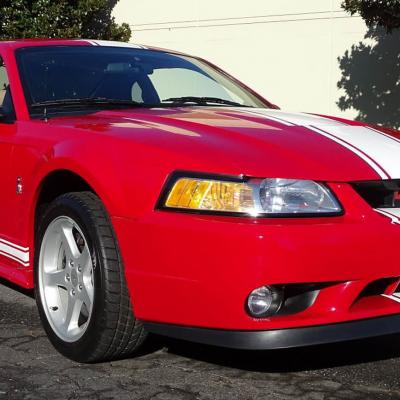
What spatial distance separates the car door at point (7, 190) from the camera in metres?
4.02

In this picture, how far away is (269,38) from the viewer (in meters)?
14.1

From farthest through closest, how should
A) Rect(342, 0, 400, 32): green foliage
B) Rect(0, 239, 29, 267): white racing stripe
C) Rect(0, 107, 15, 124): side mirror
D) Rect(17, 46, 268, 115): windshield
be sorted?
Rect(342, 0, 400, 32): green foliage
Rect(17, 46, 268, 115): windshield
Rect(0, 107, 15, 124): side mirror
Rect(0, 239, 29, 267): white racing stripe

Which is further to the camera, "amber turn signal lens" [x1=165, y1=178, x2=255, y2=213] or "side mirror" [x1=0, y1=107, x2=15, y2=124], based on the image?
"side mirror" [x1=0, y1=107, x2=15, y2=124]

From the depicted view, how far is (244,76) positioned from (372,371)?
1157cm

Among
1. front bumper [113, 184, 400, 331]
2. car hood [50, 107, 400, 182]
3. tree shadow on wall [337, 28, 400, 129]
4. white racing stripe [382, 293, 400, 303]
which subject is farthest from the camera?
tree shadow on wall [337, 28, 400, 129]

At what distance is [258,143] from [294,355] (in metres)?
1.08

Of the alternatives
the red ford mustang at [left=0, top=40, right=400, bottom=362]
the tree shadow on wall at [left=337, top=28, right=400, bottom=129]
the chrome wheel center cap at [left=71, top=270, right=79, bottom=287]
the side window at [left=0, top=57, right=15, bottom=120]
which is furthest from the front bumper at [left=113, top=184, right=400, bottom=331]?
the tree shadow on wall at [left=337, top=28, right=400, bottom=129]

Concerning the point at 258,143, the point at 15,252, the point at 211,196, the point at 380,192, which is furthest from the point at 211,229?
the point at 15,252

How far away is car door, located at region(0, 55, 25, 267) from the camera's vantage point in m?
4.02

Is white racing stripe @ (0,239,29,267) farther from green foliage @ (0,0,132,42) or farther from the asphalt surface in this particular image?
green foliage @ (0,0,132,42)

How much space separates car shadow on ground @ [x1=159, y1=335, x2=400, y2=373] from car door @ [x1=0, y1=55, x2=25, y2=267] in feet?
3.15

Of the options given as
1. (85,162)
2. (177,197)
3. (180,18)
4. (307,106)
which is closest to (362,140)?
(177,197)

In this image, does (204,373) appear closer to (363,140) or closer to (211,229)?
(211,229)

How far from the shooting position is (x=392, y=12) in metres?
9.38
